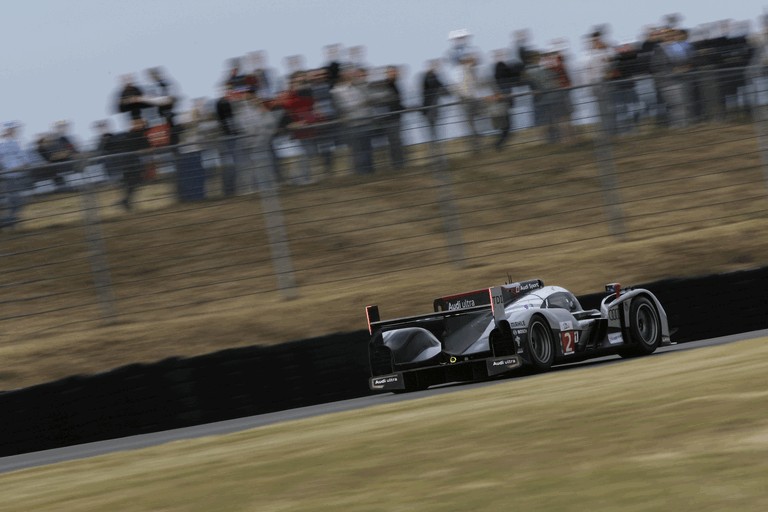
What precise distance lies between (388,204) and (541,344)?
299cm

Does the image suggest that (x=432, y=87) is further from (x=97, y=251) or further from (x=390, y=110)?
(x=97, y=251)

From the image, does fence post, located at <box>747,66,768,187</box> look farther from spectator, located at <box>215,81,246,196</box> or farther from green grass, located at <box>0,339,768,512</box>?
green grass, located at <box>0,339,768,512</box>

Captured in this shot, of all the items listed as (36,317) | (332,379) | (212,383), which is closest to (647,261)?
(332,379)

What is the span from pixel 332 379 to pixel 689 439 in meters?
6.26

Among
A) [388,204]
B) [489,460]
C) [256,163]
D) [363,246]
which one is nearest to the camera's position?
[489,460]

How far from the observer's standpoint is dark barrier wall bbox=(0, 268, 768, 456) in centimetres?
1046

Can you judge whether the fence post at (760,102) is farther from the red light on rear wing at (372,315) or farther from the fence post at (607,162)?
the red light on rear wing at (372,315)

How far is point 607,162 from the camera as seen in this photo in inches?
556

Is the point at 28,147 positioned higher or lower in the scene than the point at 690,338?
higher

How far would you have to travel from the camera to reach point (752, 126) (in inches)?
571

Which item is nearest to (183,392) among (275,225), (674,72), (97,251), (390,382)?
(390,382)

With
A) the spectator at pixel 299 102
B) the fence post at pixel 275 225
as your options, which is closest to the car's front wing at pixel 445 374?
the fence post at pixel 275 225

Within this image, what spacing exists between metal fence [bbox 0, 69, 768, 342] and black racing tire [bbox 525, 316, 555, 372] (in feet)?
9.07

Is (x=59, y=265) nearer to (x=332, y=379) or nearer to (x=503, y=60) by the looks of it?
(x=332, y=379)
